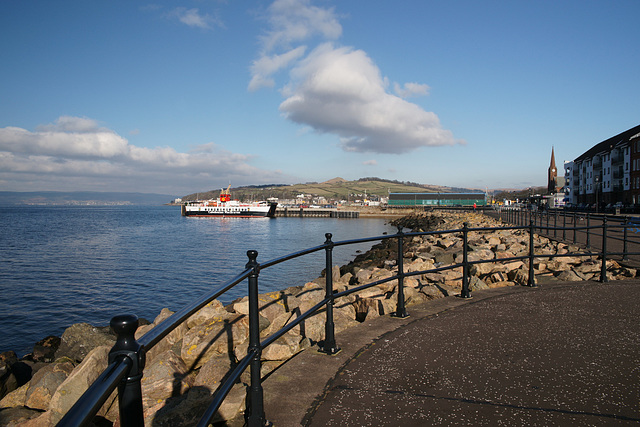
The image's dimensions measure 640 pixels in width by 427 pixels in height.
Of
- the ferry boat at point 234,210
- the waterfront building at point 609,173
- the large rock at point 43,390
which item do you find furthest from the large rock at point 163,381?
the ferry boat at point 234,210

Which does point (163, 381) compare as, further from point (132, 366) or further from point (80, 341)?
point (80, 341)

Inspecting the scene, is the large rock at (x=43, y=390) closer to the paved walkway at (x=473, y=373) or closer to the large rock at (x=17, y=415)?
the large rock at (x=17, y=415)

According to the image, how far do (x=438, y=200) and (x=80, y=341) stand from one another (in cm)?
11605

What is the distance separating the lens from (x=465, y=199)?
117688 millimetres

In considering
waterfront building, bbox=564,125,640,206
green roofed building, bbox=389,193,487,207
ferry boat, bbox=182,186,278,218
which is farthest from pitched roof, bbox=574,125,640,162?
ferry boat, bbox=182,186,278,218

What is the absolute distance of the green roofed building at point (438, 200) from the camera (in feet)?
380

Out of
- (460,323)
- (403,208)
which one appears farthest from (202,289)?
(403,208)

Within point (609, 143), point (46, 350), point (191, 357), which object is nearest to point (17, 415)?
point (191, 357)

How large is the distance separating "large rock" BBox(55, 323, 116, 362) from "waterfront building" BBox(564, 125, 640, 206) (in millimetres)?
43322

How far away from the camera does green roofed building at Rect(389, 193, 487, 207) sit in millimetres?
115688

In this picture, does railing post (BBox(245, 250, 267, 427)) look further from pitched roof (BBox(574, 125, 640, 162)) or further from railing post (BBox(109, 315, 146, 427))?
pitched roof (BBox(574, 125, 640, 162))

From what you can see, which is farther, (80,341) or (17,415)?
(80,341)

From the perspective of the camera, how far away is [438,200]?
11806 cm

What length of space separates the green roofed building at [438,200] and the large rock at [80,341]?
4316 inches
